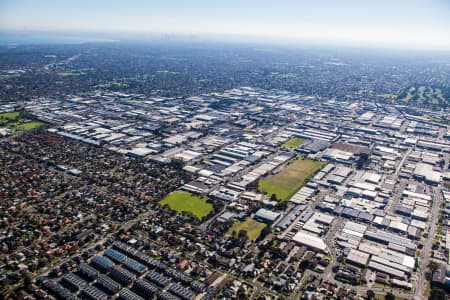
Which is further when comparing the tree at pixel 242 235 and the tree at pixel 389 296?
the tree at pixel 242 235

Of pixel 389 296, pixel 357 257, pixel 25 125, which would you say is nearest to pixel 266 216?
pixel 357 257

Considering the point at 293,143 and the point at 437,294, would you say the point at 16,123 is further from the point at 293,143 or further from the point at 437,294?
the point at 437,294

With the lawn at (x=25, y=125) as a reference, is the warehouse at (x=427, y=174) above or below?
above

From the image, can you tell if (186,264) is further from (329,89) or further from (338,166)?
(329,89)

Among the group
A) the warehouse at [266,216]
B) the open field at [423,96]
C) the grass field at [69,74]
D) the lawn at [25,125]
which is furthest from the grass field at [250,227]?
the grass field at [69,74]

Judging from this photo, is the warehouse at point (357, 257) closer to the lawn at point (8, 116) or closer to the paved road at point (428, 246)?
the paved road at point (428, 246)

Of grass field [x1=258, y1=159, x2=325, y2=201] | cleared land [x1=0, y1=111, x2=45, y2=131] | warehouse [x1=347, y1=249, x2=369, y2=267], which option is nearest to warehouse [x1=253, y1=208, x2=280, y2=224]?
grass field [x1=258, y1=159, x2=325, y2=201]

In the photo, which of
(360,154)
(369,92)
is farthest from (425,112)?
(360,154)
